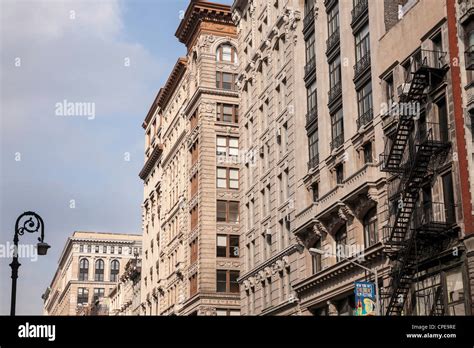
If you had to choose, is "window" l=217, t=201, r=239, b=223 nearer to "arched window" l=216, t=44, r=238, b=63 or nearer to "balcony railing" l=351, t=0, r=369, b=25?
"arched window" l=216, t=44, r=238, b=63

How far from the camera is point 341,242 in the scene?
49906 mm

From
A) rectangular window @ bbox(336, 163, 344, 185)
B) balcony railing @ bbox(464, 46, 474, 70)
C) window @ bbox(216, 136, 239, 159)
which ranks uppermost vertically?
window @ bbox(216, 136, 239, 159)

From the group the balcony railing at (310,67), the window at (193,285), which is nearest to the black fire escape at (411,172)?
the balcony railing at (310,67)

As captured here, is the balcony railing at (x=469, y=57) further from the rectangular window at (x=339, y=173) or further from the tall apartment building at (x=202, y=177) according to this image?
the tall apartment building at (x=202, y=177)

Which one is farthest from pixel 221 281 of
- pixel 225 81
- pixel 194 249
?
pixel 225 81

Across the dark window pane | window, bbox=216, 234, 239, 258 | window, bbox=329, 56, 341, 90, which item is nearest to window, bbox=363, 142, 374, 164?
window, bbox=329, 56, 341, 90

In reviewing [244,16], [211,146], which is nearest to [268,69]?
[244,16]

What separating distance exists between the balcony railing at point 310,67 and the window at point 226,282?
2890 centimetres

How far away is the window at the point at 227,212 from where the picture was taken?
83.2 meters

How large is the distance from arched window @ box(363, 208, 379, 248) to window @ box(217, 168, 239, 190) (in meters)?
38.5

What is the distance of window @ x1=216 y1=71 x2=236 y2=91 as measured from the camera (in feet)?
288

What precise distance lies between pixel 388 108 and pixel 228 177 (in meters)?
41.9
